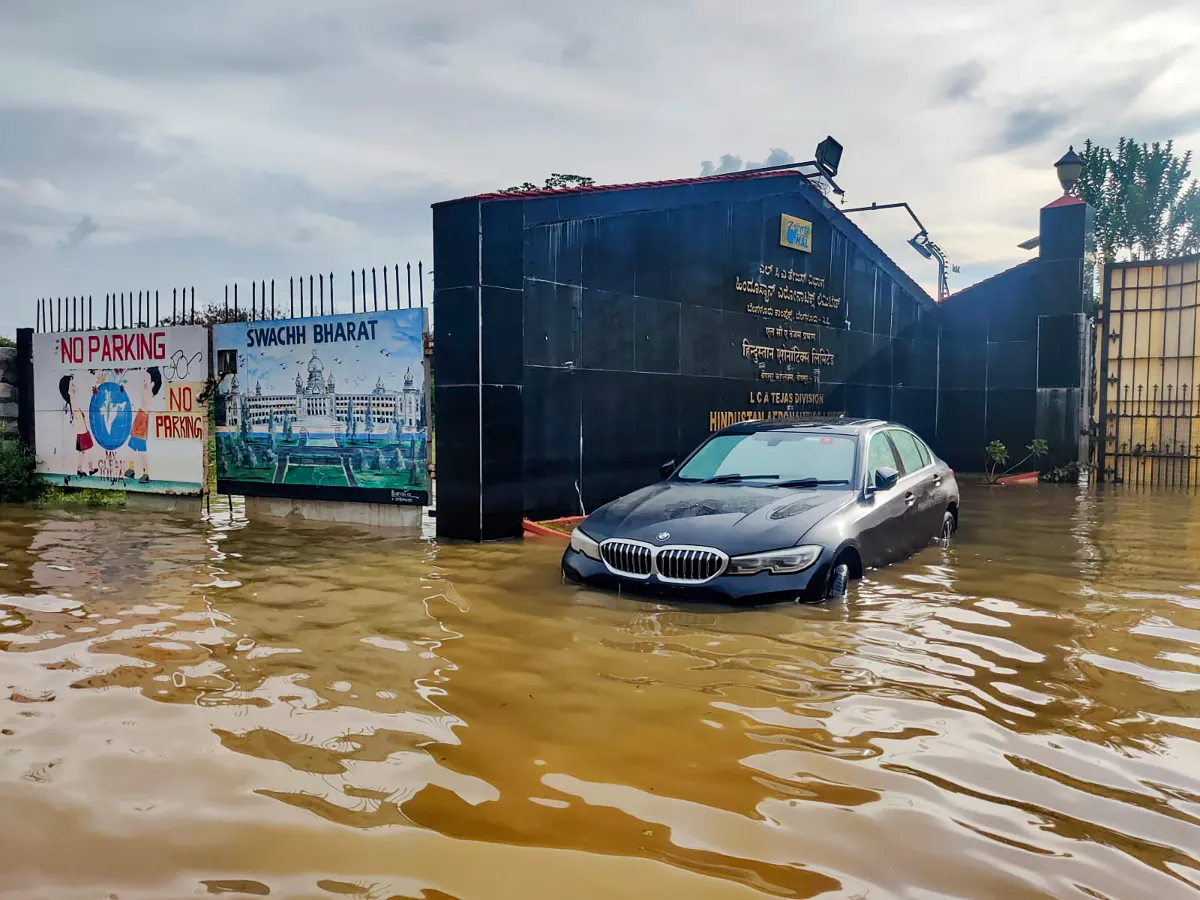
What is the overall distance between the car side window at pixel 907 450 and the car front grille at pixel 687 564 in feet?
9.15

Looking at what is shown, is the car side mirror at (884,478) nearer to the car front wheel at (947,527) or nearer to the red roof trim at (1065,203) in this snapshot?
the car front wheel at (947,527)

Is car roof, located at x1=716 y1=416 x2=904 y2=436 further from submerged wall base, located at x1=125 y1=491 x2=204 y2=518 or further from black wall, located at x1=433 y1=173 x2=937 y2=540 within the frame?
submerged wall base, located at x1=125 y1=491 x2=204 y2=518

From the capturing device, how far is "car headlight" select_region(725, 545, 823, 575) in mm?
5926

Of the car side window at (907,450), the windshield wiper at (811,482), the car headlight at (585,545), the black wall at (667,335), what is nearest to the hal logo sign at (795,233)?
the black wall at (667,335)

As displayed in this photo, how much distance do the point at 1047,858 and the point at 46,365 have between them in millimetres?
14840

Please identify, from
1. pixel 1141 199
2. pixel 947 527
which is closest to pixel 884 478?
pixel 947 527

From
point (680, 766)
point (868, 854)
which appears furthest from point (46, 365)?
point (868, 854)

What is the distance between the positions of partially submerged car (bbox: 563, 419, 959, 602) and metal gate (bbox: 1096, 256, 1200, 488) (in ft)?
33.3

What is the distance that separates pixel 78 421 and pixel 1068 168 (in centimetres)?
1800

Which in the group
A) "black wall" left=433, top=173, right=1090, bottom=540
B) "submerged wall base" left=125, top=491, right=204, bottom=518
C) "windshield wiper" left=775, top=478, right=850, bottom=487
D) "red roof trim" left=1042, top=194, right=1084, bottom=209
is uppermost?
"red roof trim" left=1042, top=194, right=1084, bottom=209

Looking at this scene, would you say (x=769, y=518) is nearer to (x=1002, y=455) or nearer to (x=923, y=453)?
(x=923, y=453)

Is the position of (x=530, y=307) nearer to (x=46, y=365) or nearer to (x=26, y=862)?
(x=26, y=862)

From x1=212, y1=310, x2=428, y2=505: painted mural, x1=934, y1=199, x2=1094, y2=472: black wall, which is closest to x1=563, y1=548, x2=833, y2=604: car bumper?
x1=212, y1=310, x2=428, y2=505: painted mural

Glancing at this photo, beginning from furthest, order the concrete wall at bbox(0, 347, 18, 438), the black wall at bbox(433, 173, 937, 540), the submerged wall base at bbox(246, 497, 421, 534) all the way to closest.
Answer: the concrete wall at bbox(0, 347, 18, 438) < the submerged wall base at bbox(246, 497, 421, 534) < the black wall at bbox(433, 173, 937, 540)
